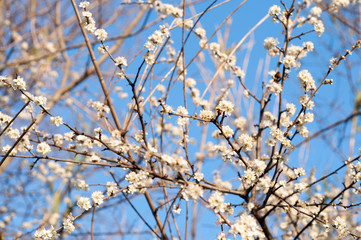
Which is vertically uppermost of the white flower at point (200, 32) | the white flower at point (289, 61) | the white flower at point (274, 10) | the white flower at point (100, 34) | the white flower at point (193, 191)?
the white flower at point (200, 32)

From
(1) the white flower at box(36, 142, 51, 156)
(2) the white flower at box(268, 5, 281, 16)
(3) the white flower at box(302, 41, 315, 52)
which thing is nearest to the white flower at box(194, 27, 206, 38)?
(2) the white flower at box(268, 5, 281, 16)

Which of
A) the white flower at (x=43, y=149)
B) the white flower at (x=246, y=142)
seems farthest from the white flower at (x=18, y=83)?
the white flower at (x=246, y=142)

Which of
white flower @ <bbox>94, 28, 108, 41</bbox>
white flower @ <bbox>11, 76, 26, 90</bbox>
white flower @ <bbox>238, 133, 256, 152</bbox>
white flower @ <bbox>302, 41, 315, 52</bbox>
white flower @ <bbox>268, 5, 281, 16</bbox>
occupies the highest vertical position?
white flower @ <bbox>268, 5, 281, 16</bbox>

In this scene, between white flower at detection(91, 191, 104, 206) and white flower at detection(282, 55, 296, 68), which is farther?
white flower at detection(282, 55, 296, 68)

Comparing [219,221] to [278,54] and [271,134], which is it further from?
[278,54]

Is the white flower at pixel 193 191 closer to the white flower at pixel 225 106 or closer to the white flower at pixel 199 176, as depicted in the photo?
the white flower at pixel 199 176

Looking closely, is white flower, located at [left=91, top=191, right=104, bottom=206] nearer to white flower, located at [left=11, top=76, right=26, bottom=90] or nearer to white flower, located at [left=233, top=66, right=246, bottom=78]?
white flower, located at [left=11, top=76, right=26, bottom=90]

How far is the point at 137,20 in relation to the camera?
17.3 feet

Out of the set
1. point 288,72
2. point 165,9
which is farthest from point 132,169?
point 165,9

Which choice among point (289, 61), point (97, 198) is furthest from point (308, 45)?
point (97, 198)

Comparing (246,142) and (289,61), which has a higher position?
(289,61)

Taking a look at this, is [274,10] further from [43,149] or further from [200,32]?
[43,149]

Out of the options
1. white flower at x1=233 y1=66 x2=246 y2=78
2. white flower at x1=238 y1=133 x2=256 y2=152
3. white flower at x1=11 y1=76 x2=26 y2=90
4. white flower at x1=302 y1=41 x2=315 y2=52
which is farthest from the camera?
white flower at x1=233 y1=66 x2=246 y2=78

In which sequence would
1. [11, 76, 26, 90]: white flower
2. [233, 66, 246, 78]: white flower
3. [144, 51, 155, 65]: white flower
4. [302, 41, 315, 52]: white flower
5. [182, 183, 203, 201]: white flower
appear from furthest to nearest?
[233, 66, 246, 78]: white flower
[302, 41, 315, 52]: white flower
[144, 51, 155, 65]: white flower
[11, 76, 26, 90]: white flower
[182, 183, 203, 201]: white flower
